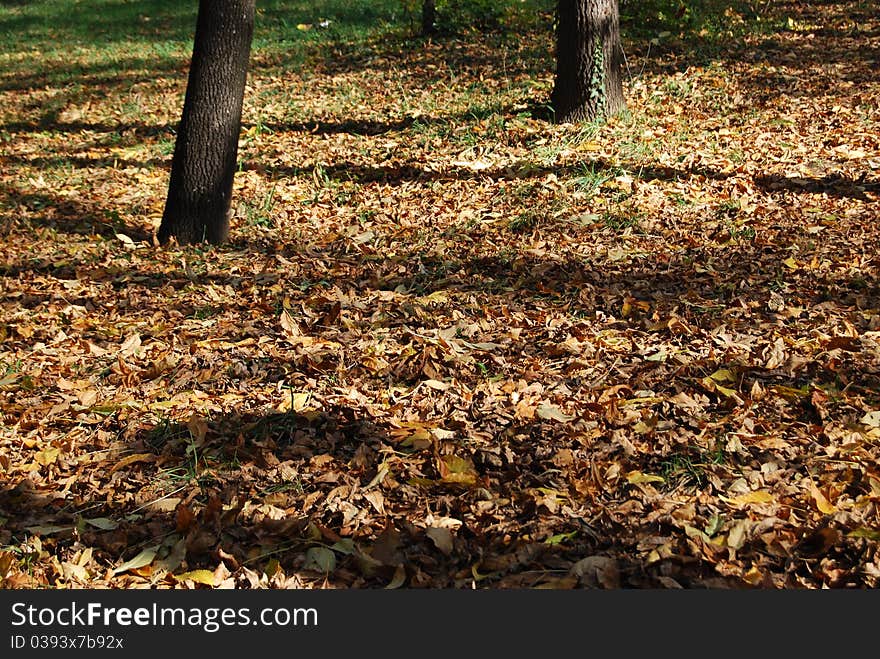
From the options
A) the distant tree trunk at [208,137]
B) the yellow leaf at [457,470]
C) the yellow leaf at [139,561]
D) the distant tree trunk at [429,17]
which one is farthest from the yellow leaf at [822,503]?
the distant tree trunk at [429,17]

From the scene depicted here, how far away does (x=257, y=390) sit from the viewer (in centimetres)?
445

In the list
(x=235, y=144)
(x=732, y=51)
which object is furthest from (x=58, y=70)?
(x=732, y=51)

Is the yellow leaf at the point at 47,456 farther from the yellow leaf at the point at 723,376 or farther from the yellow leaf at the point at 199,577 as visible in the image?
the yellow leaf at the point at 723,376

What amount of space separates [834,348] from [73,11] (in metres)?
21.3

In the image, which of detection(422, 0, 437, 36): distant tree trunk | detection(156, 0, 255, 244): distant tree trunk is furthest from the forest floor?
detection(422, 0, 437, 36): distant tree trunk

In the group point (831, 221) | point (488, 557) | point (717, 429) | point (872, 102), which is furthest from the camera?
point (872, 102)

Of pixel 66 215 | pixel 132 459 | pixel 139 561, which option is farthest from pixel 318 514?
pixel 66 215

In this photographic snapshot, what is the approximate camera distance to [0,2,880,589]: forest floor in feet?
10.8

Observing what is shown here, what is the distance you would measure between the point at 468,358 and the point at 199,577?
1.97 m

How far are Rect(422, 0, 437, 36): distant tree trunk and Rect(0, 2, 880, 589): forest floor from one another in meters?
4.74

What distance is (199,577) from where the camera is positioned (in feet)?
10.3

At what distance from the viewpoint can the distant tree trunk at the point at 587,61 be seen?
343 inches

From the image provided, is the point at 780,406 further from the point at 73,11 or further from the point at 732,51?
the point at 73,11

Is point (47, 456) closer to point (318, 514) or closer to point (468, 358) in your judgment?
point (318, 514)
